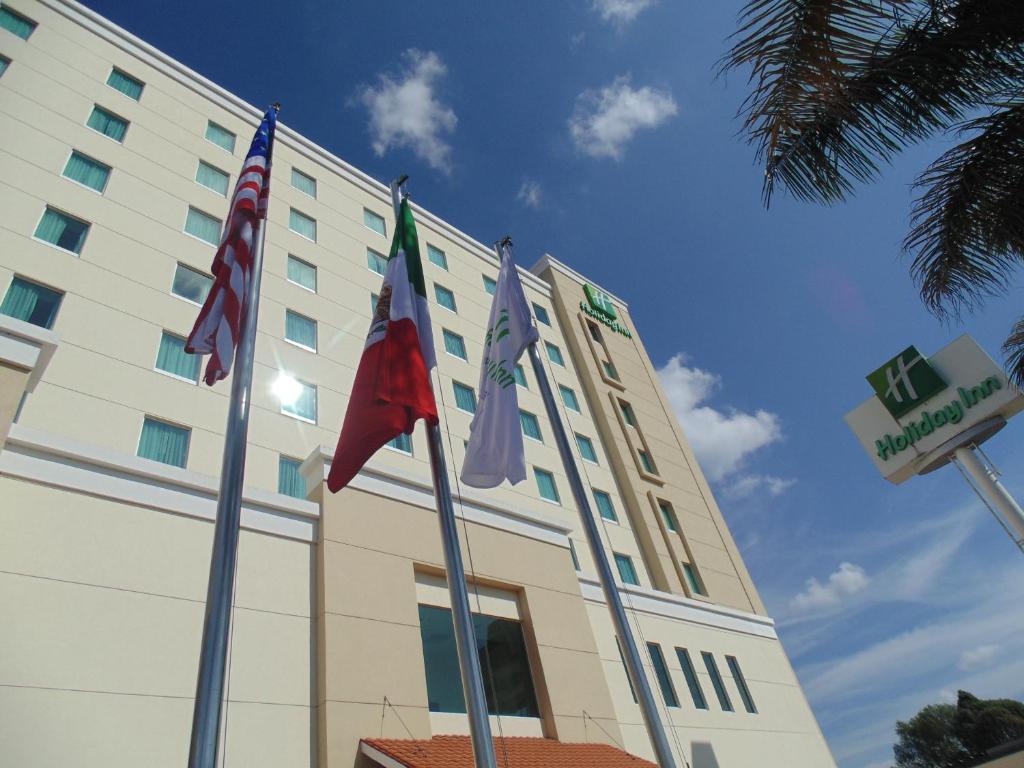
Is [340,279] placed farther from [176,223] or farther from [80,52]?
[80,52]

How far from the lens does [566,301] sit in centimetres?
3594

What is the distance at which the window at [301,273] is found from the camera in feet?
72.4

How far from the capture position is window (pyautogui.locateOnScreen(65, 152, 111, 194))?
18.2 metres

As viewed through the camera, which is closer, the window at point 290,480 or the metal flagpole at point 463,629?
the metal flagpole at point 463,629

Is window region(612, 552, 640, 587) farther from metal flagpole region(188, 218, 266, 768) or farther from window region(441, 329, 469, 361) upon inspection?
metal flagpole region(188, 218, 266, 768)

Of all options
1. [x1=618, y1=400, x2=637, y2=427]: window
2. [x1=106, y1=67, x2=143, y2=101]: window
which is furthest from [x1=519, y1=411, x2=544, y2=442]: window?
[x1=106, y1=67, x2=143, y2=101]: window

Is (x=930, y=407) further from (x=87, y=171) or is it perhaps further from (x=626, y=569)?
(x=87, y=171)

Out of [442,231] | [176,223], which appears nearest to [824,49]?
[176,223]

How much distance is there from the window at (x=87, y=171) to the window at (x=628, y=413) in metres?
22.5

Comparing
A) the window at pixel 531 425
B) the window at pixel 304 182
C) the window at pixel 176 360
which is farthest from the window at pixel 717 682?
the window at pixel 304 182

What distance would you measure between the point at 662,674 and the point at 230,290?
59.1 ft

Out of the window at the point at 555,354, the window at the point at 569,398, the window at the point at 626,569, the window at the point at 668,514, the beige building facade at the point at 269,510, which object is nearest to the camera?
the beige building facade at the point at 269,510

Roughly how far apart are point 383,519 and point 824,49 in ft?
37.6

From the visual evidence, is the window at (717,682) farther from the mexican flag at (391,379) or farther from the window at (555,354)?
the mexican flag at (391,379)
